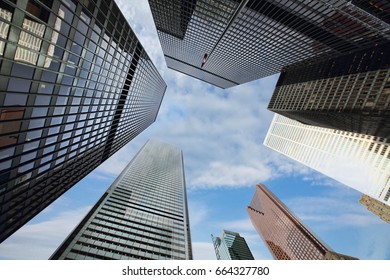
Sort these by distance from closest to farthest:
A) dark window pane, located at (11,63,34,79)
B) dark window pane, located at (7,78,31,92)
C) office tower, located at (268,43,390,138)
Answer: dark window pane, located at (11,63,34,79) < dark window pane, located at (7,78,31,92) < office tower, located at (268,43,390,138)

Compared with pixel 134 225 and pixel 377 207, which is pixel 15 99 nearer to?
pixel 134 225

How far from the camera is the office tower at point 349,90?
244 feet

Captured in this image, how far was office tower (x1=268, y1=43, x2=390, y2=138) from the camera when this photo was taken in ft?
244

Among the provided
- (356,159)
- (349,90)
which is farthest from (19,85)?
(356,159)

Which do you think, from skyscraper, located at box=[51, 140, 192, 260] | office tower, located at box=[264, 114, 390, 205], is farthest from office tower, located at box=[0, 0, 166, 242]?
office tower, located at box=[264, 114, 390, 205]

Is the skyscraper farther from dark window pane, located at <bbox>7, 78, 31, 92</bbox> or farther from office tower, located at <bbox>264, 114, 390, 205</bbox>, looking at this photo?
office tower, located at <bbox>264, 114, 390, 205</bbox>

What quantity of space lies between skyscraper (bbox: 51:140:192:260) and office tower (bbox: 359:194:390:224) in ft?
402

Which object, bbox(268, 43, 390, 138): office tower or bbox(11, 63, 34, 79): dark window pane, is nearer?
bbox(11, 63, 34, 79): dark window pane

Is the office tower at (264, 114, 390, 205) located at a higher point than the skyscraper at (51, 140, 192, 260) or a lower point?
higher

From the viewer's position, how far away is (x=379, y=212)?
550ft

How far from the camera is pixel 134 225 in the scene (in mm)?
79562

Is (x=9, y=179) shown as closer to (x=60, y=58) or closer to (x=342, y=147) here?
(x=60, y=58)

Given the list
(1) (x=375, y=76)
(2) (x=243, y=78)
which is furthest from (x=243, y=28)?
(2) (x=243, y=78)

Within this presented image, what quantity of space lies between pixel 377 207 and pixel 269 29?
13604cm
